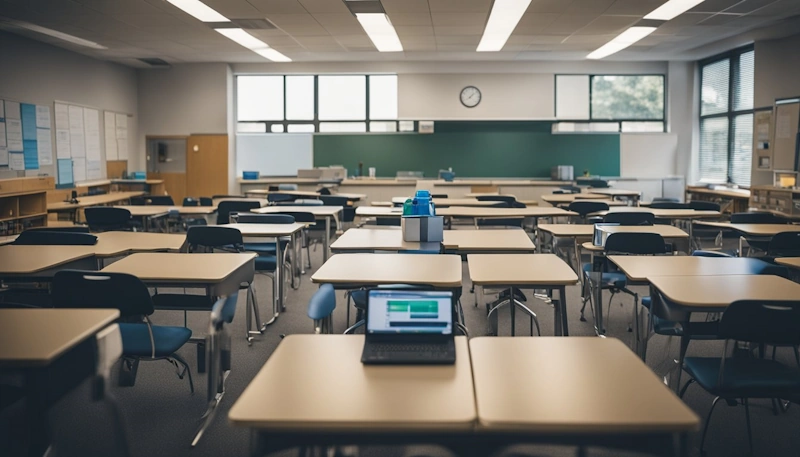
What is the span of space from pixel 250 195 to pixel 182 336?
9.05 metres

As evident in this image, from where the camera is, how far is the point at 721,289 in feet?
11.3

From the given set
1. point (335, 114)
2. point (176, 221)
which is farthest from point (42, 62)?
point (335, 114)

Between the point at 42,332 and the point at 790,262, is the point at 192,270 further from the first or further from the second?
the point at 790,262

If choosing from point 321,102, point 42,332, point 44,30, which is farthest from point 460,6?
point 42,332

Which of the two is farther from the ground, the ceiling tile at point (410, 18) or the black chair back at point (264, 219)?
the ceiling tile at point (410, 18)

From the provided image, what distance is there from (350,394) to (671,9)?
8648 millimetres

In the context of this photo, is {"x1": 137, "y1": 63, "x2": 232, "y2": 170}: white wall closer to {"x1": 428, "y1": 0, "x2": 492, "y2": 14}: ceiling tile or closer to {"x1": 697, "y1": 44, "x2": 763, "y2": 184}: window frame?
{"x1": 428, "y1": 0, "x2": 492, "y2": 14}: ceiling tile

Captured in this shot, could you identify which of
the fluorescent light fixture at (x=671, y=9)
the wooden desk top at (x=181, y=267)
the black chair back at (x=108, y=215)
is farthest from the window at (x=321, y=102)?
the wooden desk top at (x=181, y=267)

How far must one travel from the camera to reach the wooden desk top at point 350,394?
182 cm

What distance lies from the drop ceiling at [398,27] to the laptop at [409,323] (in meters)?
6.66

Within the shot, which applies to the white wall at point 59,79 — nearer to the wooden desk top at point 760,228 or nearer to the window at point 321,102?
the window at point 321,102

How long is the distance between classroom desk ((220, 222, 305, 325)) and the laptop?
3.18 m

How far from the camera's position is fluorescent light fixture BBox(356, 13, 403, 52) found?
9.50m

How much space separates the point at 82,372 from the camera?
317 cm
